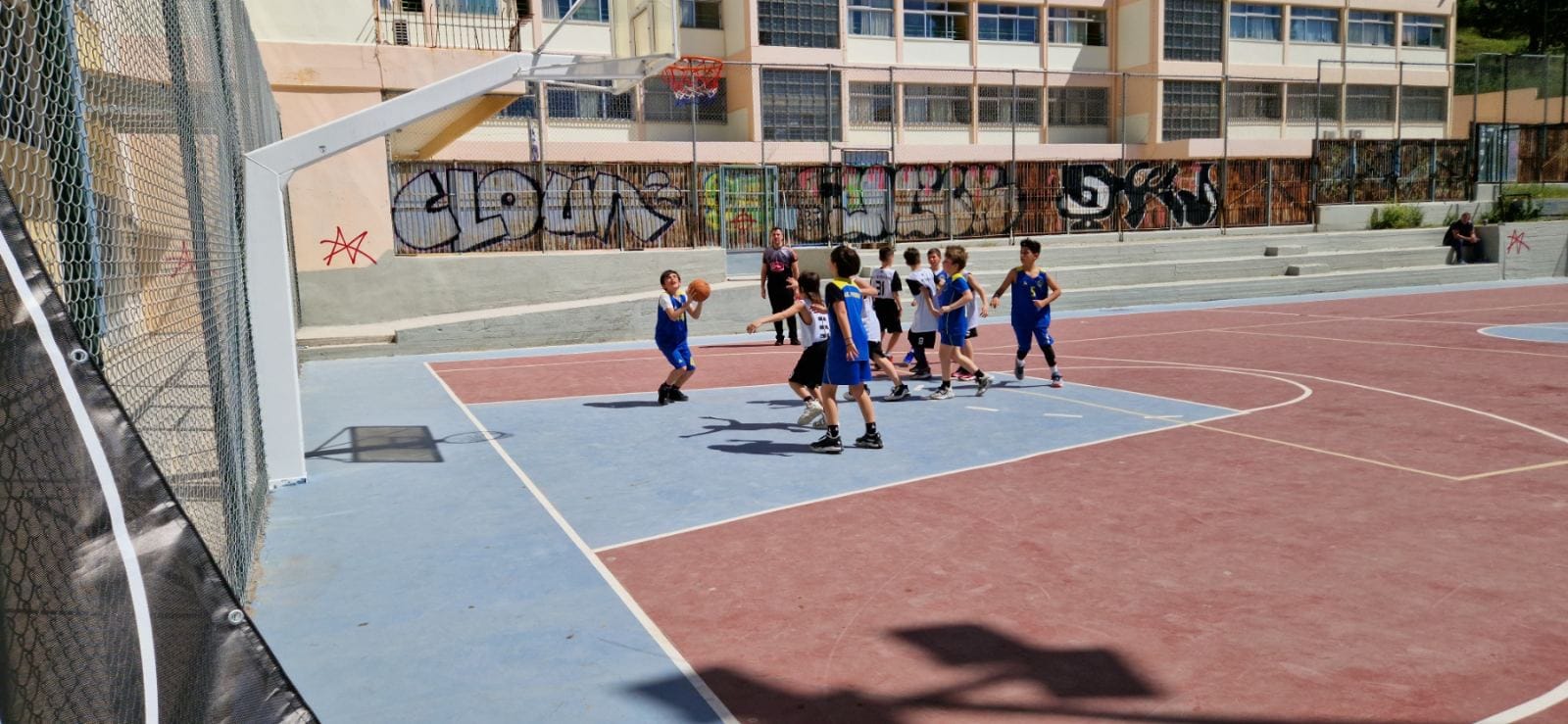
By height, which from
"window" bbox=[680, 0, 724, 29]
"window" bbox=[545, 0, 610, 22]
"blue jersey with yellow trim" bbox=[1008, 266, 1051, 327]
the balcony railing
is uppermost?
"window" bbox=[680, 0, 724, 29]

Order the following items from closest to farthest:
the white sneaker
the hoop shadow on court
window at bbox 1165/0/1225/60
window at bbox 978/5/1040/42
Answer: the hoop shadow on court, the white sneaker, window at bbox 978/5/1040/42, window at bbox 1165/0/1225/60

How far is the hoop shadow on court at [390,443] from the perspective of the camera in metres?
9.31

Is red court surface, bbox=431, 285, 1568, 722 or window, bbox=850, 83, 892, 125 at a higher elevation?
window, bbox=850, 83, 892, 125

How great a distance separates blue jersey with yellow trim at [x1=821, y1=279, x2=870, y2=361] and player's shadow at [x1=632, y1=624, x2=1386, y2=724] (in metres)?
4.43

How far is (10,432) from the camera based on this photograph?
1.82 meters

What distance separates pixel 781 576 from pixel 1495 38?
85187 millimetres

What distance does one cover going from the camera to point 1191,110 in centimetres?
4356

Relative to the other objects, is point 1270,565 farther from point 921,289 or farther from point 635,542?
point 921,289

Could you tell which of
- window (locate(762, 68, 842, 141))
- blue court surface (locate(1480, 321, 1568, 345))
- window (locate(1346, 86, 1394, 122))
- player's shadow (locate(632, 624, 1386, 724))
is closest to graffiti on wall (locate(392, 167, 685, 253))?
blue court surface (locate(1480, 321, 1568, 345))

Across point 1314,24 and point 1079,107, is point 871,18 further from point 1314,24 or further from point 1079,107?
point 1314,24

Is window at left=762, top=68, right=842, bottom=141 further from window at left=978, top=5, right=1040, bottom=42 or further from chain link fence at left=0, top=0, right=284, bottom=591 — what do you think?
chain link fence at left=0, top=0, right=284, bottom=591

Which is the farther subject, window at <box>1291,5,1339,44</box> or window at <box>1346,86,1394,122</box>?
window at <box>1291,5,1339,44</box>

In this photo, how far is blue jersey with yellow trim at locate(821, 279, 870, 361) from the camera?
29.7 ft

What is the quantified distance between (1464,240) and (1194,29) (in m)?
21.5
